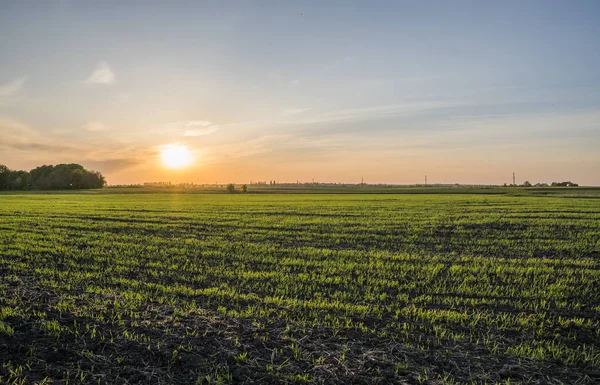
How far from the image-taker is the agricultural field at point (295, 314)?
5984 millimetres

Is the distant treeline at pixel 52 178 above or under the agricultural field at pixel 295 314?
above

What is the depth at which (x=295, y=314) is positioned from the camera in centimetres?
848

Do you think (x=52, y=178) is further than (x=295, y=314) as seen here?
Yes

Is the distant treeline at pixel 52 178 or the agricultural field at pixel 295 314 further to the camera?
the distant treeline at pixel 52 178

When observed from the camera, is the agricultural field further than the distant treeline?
No

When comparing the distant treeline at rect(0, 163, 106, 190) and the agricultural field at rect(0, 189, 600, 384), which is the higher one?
the distant treeline at rect(0, 163, 106, 190)

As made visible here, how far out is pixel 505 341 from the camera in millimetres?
7262

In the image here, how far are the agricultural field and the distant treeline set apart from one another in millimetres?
142132

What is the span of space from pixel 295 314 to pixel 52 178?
165 meters

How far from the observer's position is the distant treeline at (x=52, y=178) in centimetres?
13200

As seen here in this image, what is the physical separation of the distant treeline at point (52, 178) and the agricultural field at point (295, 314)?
142132mm

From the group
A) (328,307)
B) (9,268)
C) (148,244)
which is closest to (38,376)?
(328,307)

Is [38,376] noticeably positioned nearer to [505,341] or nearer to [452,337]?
[452,337]

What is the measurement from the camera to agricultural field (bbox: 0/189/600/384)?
236 inches
